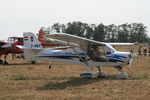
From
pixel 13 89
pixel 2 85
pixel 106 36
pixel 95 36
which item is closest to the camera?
pixel 13 89

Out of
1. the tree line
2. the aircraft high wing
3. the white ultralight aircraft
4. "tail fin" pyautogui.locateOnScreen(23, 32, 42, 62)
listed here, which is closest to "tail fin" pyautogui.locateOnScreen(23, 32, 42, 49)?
"tail fin" pyautogui.locateOnScreen(23, 32, 42, 62)

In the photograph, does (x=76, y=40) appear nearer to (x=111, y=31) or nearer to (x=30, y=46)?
(x=30, y=46)

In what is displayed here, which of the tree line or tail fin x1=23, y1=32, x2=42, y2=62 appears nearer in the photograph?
tail fin x1=23, y1=32, x2=42, y2=62

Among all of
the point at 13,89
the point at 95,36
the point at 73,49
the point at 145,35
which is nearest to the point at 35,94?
the point at 13,89

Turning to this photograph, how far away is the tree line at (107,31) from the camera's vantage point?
12406 cm

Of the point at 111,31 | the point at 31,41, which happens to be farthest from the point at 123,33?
the point at 31,41

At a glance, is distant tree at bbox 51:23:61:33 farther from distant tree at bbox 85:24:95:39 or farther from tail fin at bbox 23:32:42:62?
tail fin at bbox 23:32:42:62

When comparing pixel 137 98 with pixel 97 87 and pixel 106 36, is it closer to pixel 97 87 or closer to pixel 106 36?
pixel 97 87

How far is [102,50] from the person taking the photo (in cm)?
1433

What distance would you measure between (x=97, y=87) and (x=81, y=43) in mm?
3422

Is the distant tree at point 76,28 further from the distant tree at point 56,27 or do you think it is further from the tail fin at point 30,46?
the tail fin at point 30,46

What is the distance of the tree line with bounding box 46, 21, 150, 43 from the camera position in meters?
124

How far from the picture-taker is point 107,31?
138875 mm

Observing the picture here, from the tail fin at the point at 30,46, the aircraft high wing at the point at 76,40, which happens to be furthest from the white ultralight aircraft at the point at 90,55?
the tail fin at the point at 30,46
